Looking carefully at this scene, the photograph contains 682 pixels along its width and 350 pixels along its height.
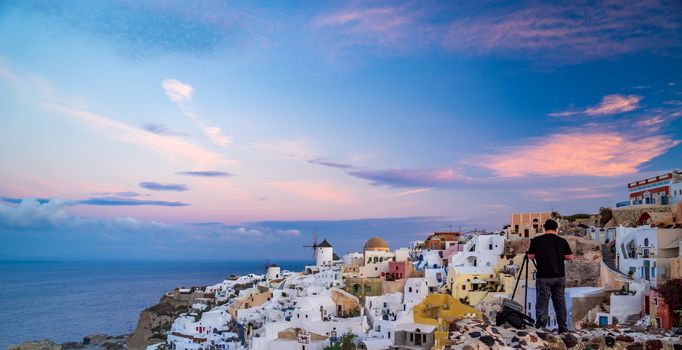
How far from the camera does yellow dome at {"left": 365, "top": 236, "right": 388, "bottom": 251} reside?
4312 cm

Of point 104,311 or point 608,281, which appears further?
point 104,311

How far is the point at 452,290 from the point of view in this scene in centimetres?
2761

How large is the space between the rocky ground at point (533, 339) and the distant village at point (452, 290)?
0.08 metres

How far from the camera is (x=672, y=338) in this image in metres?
7.09

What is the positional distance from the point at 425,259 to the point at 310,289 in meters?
7.70

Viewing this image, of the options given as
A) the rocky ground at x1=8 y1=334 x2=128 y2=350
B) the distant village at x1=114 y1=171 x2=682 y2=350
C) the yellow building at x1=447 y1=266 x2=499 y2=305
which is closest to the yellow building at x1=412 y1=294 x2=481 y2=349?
the distant village at x1=114 y1=171 x2=682 y2=350

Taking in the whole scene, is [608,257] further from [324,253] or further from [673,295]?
[324,253]

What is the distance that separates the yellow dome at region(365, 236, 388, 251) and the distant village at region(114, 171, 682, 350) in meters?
0.11

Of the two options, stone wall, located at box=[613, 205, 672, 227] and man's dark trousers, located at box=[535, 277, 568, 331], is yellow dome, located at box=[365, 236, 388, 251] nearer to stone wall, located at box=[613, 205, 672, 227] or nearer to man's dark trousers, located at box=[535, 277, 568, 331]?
stone wall, located at box=[613, 205, 672, 227]

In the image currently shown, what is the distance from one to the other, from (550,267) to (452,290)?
2179 cm

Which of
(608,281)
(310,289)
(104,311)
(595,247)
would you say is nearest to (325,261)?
(310,289)

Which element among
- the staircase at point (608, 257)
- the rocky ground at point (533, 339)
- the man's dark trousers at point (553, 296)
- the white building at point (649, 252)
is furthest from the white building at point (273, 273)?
the rocky ground at point (533, 339)

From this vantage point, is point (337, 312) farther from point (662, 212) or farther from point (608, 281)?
point (662, 212)

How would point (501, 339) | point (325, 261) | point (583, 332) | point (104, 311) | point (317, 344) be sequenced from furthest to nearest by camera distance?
point (104, 311)
point (325, 261)
point (317, 344)
point (583, 332)
point (501, 339)
